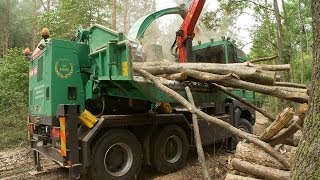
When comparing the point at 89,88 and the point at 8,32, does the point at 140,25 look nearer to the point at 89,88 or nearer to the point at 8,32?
the point at 89,88

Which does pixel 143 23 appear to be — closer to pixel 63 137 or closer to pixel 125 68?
pixel 125 68

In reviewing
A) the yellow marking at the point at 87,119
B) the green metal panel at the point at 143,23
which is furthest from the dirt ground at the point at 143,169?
the green metal panel at the point at 143,23

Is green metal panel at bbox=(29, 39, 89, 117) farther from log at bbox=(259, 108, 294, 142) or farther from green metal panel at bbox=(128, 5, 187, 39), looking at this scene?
log at bbox=(259, 108, 294, 142)

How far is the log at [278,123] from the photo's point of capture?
15.5 ft

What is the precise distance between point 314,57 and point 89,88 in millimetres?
4088

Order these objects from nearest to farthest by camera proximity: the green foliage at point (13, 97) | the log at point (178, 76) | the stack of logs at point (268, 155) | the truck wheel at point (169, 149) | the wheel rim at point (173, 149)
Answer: the stack of logs at point (268, 155) → the log at point (178, 76) → the truck wheel at point (169, 149) → the wheel rim at point (173, 149) → the green foliage at point (13, 97)

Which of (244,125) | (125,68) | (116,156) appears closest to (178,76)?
(125,68)

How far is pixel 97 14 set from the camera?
15.2 metres

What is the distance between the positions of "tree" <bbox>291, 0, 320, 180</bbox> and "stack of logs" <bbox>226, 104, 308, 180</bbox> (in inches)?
55.7

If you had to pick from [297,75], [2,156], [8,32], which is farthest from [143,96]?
[8,32]

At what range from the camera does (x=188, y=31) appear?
316 inches

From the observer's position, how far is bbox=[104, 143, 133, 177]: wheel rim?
236 inches

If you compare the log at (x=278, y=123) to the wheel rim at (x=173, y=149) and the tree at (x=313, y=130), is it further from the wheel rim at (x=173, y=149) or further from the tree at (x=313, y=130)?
the wheel rim at (x=173, y=149)

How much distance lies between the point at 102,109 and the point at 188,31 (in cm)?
297
